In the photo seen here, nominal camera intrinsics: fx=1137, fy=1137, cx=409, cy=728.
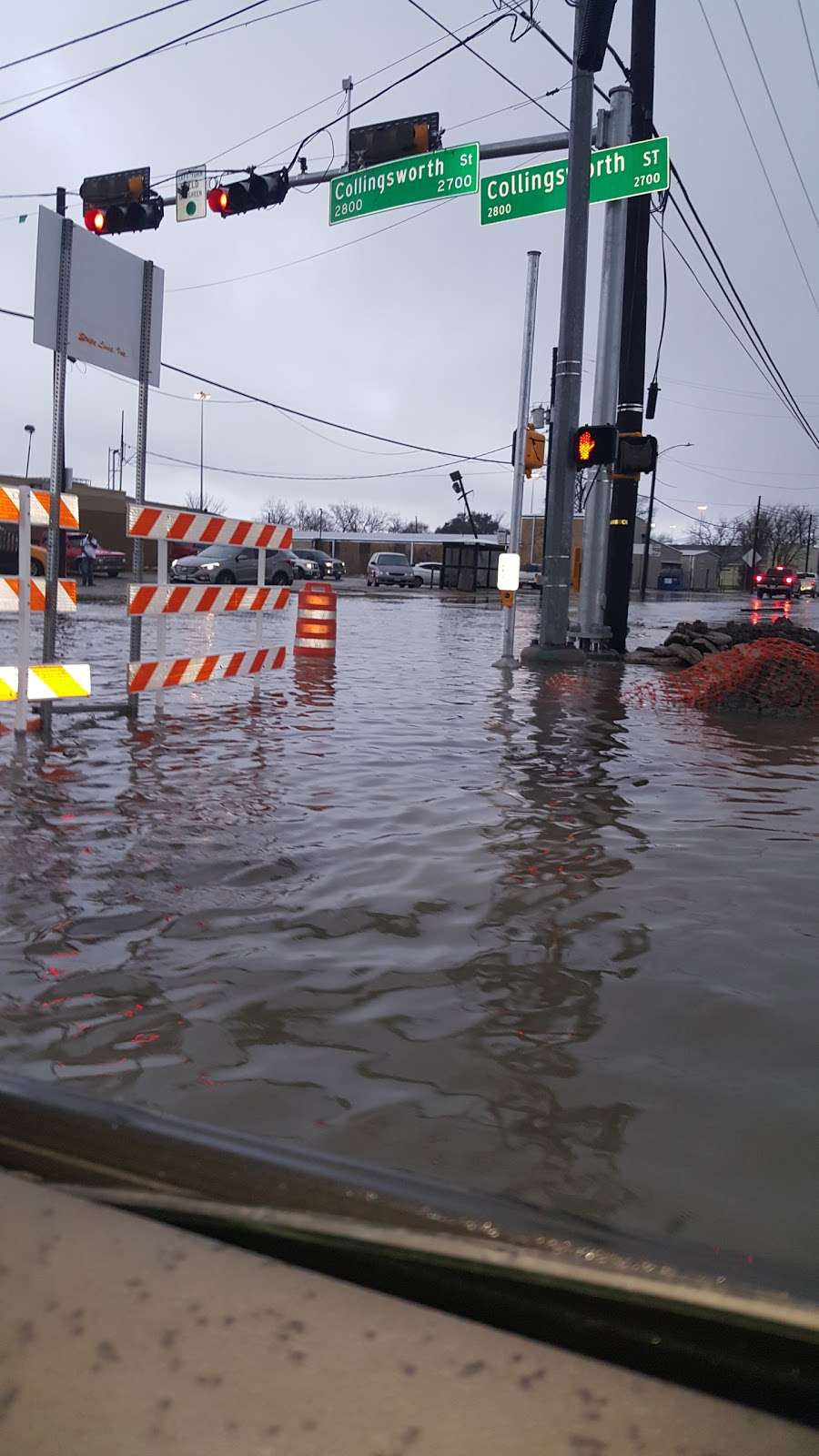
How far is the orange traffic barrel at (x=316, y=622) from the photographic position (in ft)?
46.1

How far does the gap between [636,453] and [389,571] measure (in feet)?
128

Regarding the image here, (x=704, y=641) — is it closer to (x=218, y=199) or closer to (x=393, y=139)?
(x=393, y=139)

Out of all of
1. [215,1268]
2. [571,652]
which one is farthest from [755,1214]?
[571,652]

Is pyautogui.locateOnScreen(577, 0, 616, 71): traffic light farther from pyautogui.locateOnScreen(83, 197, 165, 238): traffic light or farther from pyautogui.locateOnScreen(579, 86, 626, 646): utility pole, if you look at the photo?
pyautogui.locateOnScreen(83, 197, 165, 238): traffic light

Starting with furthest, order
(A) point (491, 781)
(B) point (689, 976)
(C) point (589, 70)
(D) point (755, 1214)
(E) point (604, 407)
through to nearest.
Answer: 1. (E) point (604, 407)
2. (C) point (589, 70)
3. (A) point (491, 781)
4. (B) point (689, 976)
5. (D) point (755, 1214)

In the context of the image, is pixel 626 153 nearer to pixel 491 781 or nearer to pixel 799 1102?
pixel 491 781

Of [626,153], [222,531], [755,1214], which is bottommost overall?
[755,1214]

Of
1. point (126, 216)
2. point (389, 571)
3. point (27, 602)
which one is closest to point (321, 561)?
point (389, 571)

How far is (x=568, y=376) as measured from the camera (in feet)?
49.4

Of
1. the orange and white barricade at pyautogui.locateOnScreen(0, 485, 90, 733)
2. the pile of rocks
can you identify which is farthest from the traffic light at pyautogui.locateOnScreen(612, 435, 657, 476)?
the orange and white barricade at pyautogui.locateOnScreen(0, 485, 90, 733)

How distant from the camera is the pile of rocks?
15.3m

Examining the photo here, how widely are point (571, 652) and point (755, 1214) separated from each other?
13.3 metres

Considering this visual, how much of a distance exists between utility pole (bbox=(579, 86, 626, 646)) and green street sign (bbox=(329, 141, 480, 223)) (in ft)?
6.63

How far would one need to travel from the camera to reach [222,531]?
30.0 ft
